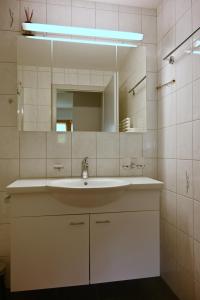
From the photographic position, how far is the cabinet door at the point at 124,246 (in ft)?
4.00

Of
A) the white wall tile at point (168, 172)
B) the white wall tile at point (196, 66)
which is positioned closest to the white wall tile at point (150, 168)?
the white wall tile at point (168, 172)

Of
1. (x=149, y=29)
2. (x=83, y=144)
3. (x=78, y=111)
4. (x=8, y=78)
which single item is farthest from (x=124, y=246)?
(x=149, y=29)

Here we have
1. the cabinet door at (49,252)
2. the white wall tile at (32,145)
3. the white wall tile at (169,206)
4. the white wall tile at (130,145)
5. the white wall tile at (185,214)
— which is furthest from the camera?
the white wall tile at (130,145)

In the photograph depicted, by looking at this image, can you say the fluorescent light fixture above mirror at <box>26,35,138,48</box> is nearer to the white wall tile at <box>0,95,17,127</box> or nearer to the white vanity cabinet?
the white wall tile at <box>0,95,17,127</box>

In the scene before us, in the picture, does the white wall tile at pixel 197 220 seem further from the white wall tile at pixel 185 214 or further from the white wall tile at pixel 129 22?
the white wall tile at pixel 129 22

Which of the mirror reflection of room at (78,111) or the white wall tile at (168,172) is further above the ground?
the mirror reflection of room at (78,111)

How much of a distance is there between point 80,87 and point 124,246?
47.3 inches

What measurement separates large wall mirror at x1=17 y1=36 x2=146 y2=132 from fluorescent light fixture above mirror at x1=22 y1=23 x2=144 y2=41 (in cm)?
8

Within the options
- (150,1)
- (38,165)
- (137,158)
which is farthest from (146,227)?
(150,1)

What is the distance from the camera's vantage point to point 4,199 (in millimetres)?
1535

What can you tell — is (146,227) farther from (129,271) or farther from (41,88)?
(41,88)

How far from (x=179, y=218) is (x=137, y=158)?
0.56 m

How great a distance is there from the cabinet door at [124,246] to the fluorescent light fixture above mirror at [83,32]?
138 centimetres

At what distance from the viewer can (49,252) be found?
117 cm
